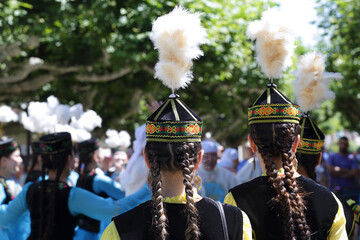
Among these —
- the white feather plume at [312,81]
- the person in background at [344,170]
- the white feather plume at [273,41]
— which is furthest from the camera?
the person in background at [344,170]

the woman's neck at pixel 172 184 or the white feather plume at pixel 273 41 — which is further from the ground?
the white feather plume at pixel 273 41

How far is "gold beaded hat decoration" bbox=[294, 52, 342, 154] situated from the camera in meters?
3.22

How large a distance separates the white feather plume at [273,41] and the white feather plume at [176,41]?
59 centimetres

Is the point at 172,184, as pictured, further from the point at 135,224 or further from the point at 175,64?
the point at 175,64

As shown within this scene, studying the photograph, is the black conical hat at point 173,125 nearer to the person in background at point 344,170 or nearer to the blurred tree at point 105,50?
the blurred tree at point 105,50

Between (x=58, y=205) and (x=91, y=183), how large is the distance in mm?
1695

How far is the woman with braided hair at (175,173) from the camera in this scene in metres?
2.13

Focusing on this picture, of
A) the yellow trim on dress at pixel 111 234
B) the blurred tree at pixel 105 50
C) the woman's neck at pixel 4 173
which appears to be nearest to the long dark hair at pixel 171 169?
the yellow trim on dress at pixel 111 234

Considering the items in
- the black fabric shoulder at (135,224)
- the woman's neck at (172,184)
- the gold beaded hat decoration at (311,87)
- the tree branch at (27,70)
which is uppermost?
the tree branch at (27,70)

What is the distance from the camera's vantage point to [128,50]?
9.60 meters

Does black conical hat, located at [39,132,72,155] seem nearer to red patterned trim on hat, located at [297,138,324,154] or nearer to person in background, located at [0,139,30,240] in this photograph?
person in background, located at [0,139,30,240]

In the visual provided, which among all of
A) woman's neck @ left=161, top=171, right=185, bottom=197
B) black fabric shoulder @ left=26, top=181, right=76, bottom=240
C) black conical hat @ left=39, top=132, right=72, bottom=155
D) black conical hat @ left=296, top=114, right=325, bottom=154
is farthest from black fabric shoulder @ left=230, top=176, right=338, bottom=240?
black conical hat @ left=39, top=132, right=72, bottom=155

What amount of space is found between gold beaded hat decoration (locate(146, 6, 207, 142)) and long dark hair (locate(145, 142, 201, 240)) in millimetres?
40

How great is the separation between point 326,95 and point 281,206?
3.45 feet
